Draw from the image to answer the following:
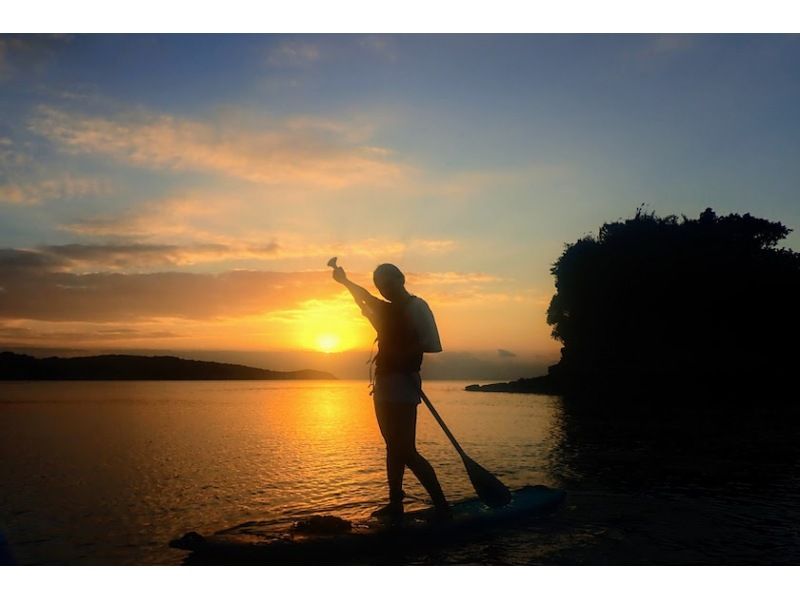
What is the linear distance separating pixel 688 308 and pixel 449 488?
179 feet

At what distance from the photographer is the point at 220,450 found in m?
23.5

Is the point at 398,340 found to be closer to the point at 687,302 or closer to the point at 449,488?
the point at 449,488

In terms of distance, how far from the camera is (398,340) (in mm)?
8141

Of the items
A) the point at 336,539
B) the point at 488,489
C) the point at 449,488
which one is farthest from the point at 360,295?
the point at 449,488

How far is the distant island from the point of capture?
59.8m

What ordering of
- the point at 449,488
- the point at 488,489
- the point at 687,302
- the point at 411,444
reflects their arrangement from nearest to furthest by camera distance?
the point at 411,444 → the point at 488,489 → the point at 449,488 → the point at 687,302

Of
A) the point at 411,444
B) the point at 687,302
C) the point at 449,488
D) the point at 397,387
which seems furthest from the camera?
the point at 687,302

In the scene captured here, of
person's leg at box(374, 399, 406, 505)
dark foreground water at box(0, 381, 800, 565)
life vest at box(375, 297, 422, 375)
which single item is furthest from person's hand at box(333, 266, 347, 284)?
dark foreground water at box(0, 381, 800, 565)

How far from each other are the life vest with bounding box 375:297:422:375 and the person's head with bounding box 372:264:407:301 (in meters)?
0.13

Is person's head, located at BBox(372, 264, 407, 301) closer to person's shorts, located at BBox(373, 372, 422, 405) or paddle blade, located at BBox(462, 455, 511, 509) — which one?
person's shorts, located at BBox(373, 372, 422, 405)

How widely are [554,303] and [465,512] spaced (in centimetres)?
6693

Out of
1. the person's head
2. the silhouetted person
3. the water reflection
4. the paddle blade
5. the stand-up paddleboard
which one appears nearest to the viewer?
the stand-up paddleboard

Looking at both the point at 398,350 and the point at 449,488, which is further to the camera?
the point at 449,488

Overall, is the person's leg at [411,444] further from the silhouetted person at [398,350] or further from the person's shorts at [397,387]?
the person's shorts at [397,387]
